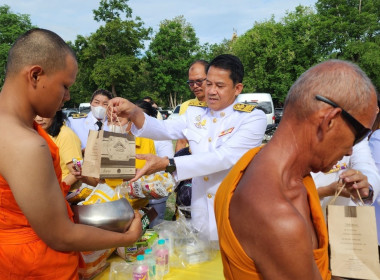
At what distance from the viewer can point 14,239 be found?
130 cm

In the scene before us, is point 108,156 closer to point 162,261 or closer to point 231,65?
point 162,261

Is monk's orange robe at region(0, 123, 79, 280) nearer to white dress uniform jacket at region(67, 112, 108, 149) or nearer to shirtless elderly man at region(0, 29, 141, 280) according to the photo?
shirtless elderly man at region(0, 29, 141, 280)

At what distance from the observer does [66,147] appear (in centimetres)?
306

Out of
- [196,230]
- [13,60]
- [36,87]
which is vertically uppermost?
[13,60]

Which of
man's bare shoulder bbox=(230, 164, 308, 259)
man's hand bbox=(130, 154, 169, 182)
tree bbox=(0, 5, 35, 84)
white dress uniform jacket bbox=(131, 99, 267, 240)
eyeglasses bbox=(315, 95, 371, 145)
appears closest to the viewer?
man's bare shoulder bbox=(230, 164, 308, 259)

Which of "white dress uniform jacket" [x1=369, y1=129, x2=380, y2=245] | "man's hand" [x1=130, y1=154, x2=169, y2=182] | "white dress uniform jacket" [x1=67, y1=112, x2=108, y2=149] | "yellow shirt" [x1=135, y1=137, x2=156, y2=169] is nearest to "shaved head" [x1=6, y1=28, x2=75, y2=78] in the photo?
"man's hand" [x1=130, y1=154, x2=169, y2=182]

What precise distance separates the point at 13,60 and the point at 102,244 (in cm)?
88

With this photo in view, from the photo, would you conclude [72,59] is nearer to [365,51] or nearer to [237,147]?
[237,147]

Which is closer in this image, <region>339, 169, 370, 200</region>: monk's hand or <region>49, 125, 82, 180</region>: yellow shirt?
<region>339, 169, 370, 200</region>: monk's hand

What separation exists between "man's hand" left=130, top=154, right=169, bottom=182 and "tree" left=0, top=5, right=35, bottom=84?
122 ft

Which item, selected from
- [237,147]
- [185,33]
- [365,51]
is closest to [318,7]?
[365,51]

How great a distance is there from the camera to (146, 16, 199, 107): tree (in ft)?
120

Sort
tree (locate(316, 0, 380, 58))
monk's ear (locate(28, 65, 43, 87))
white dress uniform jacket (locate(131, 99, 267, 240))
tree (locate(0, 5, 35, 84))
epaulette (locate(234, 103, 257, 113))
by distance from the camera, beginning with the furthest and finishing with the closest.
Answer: tree (locate(0, 5, 35, 84)) < tree (locate(316, 0, 380, 58)) < epaulette (locate(234, 103, 257, 113)) < white dress uniform jacket (locate(131, 99, 267, 240)) < monk's ear (locate(28, 65, 43, 87))

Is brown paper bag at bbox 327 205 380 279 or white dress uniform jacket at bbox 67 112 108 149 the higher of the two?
white dress uniform jacket at bbox 67 112 108 149
